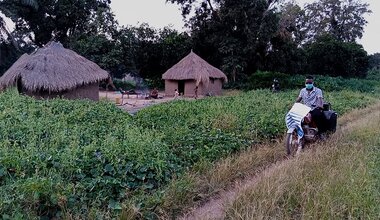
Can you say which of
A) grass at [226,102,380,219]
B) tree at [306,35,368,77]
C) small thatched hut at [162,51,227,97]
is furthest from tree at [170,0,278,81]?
grass at [226,102,380,219]

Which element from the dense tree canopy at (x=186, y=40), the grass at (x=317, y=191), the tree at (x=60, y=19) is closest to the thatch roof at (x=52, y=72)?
the dense tree canopy at (x=186, y=40)

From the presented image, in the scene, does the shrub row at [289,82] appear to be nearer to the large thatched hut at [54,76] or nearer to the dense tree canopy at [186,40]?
the dense tree canopy at [186,40]

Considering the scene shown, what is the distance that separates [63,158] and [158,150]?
1.36 m

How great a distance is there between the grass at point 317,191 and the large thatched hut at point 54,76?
13549 millimetres

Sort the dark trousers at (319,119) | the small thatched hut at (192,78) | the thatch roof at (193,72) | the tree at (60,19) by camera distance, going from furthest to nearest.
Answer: the tree at (60,19)
the small thatched hut at (192,78)
the thatch roof at (193,72)
the dark trousers at (319,119)

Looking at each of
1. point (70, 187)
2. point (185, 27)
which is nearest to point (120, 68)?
point (185, 27)

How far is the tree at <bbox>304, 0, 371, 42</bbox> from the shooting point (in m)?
41.6

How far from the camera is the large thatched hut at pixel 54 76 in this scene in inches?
664

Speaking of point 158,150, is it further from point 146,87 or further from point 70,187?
point 146,87

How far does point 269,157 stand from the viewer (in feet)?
22.0

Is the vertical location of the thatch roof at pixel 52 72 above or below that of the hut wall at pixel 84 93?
above

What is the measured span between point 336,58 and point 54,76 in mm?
24802

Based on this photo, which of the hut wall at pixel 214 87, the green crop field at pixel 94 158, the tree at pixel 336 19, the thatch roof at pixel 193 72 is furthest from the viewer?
the tree at pixel 336 19

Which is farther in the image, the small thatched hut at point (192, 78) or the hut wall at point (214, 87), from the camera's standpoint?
the hut wall at point (214, 87)
